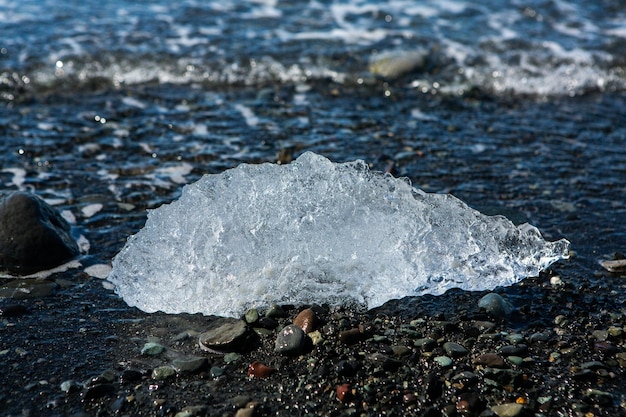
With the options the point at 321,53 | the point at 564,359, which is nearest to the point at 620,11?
the point at 321,53

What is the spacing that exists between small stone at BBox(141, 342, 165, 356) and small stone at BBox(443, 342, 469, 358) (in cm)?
121

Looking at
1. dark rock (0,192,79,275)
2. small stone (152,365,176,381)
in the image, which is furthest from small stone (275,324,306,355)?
dark rock (0,192,79,275)

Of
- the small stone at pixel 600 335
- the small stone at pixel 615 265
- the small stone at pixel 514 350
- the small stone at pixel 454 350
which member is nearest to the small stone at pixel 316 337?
the small stone at pixel 454 350

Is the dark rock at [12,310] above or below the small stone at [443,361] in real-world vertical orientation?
above

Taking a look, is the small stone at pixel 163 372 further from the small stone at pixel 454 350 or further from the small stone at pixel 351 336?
the small stone at pixel 454 350

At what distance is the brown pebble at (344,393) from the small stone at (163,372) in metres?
0.68

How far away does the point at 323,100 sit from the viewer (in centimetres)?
587

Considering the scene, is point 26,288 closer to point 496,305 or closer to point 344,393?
point 344,393

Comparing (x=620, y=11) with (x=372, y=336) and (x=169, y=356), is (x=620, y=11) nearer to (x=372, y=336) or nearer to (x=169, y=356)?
(x=372, y=336)

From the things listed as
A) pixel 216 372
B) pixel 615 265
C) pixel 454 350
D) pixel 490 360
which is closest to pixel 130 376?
pixel 216 372

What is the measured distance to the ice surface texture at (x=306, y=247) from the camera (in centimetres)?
317

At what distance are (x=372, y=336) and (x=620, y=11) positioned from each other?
7209 mm

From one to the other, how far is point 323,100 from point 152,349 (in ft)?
11.5

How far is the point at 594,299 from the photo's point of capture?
3.17 m
